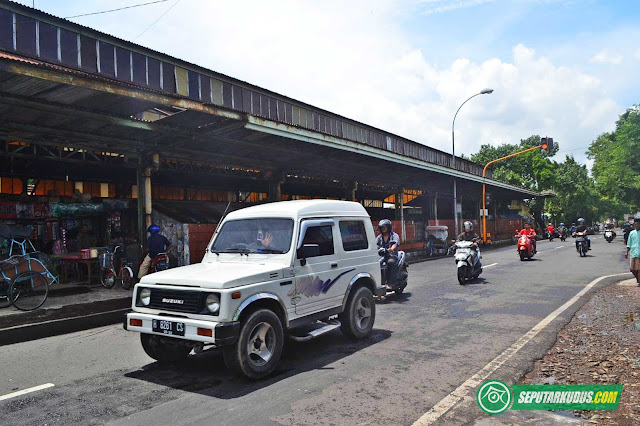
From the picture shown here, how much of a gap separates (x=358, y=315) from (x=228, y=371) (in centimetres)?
223

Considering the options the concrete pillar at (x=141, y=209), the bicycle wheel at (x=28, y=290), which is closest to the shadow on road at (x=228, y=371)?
the bicycle wheel at (x=28, y=290)

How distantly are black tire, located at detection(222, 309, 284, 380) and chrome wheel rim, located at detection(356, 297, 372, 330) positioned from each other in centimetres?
178

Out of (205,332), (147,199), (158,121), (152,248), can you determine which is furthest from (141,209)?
(205,332)

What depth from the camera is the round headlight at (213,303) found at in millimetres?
4761

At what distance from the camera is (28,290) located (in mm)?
9438

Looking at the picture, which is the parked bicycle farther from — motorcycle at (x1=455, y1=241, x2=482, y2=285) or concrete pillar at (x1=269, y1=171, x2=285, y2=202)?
concrete pillar at (x1=269, y1=171, x2=285, y2=202)

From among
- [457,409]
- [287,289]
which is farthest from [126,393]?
[457,409]

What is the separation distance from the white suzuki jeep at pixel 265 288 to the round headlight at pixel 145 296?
0.04ft

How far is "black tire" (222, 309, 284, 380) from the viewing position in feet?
15.8

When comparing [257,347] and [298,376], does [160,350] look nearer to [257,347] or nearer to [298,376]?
[257,347]

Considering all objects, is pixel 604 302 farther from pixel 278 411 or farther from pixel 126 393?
pixel 126 393

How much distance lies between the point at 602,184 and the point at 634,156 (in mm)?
3433

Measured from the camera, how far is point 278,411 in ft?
13.6

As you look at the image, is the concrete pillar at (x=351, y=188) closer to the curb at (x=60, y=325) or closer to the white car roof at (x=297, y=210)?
the curb at (x=60, y=325)
